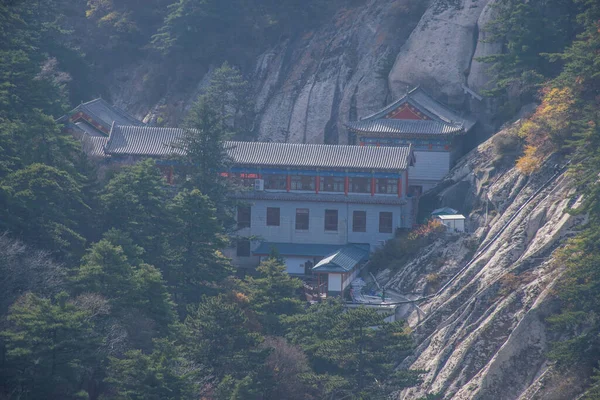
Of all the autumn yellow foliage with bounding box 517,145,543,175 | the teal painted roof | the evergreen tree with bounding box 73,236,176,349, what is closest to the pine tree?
the evergreen tree with bounding box 73,236,176,349

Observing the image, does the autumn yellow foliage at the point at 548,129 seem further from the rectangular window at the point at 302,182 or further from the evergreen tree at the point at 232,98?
the evergreen tree at the point at 232,98

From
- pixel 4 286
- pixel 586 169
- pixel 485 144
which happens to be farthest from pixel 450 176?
pixel 4 286

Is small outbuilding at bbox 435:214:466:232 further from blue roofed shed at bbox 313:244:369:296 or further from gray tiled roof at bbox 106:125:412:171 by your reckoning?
blue roofed shed at bbox 313:244:369:296

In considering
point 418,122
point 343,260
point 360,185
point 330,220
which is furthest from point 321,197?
point 418,122

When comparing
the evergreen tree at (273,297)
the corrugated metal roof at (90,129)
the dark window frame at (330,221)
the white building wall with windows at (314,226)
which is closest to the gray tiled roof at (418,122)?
the white building wall with windows at (314,226)

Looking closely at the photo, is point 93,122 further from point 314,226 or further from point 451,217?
point 451,217

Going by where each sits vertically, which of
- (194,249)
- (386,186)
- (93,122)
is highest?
(93,122)
